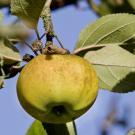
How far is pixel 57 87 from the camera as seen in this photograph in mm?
964

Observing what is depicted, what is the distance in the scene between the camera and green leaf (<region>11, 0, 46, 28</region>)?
Answer: 110 centimetres

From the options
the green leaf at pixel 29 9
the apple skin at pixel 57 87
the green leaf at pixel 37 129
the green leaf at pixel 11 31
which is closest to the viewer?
the green leaf at pixel 11 31

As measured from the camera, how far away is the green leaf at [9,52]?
113cm

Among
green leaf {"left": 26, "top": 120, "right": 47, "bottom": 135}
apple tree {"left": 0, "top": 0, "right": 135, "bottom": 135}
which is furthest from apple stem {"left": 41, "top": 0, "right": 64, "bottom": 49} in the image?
green leaf {"left": 26, "top": 120, "right": 47, "bottom": 135}

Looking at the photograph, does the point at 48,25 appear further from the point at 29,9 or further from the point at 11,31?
the point at 11,31

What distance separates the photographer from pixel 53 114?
1.02 m

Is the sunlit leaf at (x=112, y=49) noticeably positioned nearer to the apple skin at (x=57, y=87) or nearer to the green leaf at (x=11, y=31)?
the apple skin at (x=57, y=87)

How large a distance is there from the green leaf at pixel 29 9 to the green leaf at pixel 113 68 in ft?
0.50

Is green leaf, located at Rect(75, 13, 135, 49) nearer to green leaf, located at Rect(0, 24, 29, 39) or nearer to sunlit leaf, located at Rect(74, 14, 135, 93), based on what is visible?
sunlit leaf, located at Rect(74, 14, 135, 93)

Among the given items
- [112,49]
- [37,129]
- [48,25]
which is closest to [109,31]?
[112,49]

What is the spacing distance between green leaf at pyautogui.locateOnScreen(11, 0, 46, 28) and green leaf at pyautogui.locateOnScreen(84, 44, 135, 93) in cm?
15

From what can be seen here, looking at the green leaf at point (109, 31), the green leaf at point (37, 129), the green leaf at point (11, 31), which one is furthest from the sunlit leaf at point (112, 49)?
the green leaf at point (11, 31)

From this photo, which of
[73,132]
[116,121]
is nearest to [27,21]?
[73,132]

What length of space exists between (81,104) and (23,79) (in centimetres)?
13
